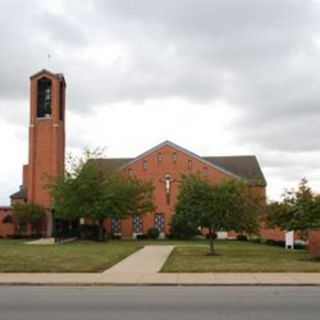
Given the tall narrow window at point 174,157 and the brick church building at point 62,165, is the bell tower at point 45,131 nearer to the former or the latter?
the brick church building at point 62,165

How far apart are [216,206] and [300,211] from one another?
4.81m

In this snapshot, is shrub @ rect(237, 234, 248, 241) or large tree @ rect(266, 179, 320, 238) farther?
shrub @ rect(237, 234, 248, 241)

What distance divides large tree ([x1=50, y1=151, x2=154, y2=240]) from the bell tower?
10617mm

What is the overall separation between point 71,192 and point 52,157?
13.8 meters

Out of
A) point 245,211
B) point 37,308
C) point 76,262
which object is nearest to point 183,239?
point 245,211

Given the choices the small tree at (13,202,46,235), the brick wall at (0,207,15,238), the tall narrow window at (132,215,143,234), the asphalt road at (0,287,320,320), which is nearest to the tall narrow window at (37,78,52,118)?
the small tree at (13,202,46,235)

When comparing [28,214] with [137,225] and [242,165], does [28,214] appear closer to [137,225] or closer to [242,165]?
[137,225]

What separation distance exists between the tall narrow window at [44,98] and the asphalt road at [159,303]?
56.2 meters

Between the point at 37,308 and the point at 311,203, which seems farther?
the point at 311,203

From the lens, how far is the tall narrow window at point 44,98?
2859 inches

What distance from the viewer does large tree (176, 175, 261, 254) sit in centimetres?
3350

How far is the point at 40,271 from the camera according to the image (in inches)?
887

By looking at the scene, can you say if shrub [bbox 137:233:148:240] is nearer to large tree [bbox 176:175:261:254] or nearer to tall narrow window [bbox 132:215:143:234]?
tall narrow window [bbox 132:215:143:234]

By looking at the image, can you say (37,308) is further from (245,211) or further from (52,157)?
(52,157)
